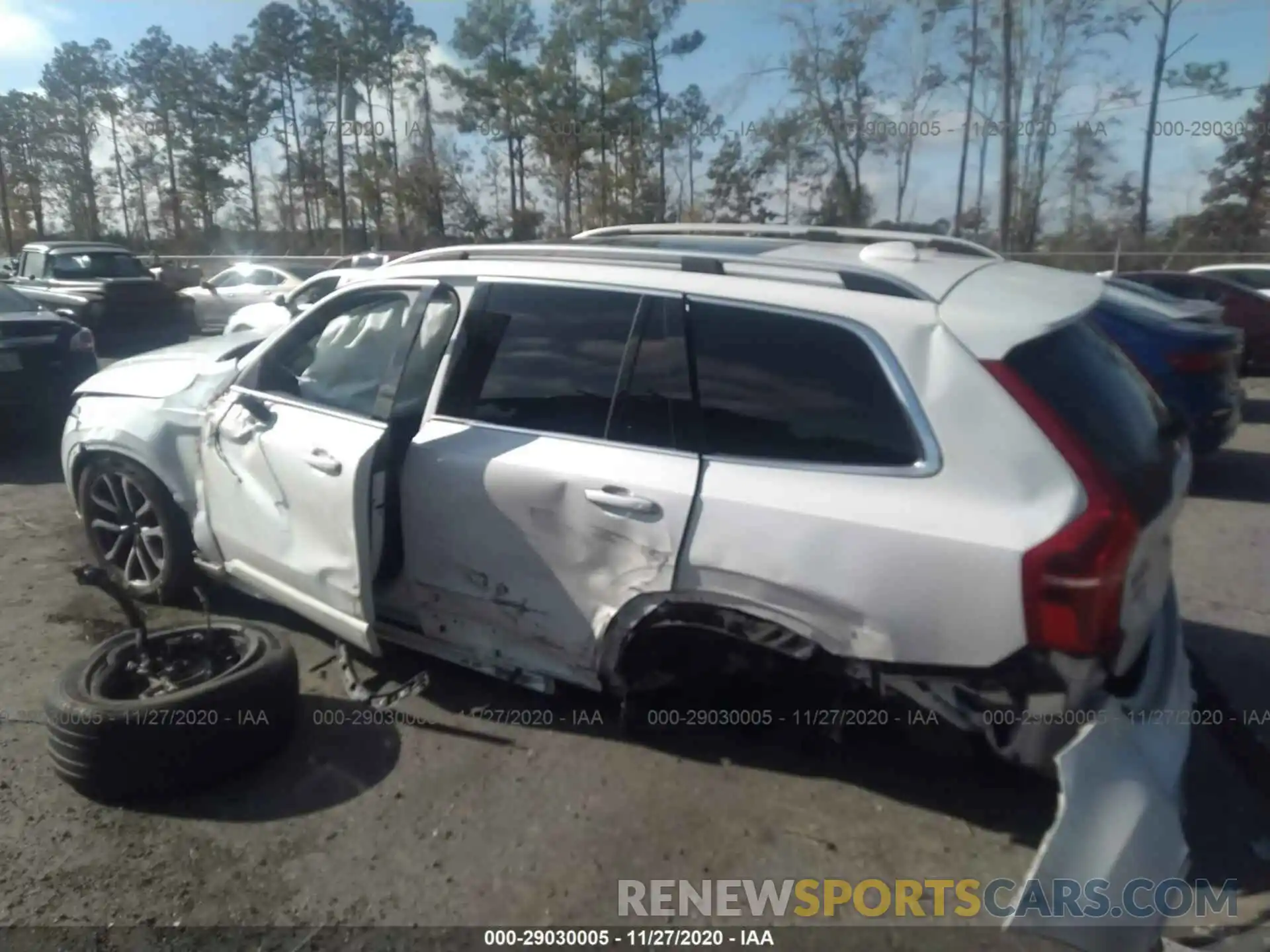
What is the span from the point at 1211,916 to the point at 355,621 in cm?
289

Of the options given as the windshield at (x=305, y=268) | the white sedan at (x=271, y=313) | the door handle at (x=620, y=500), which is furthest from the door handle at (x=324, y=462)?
the windshield at (x=305, y=268)

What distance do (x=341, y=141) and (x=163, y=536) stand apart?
39473 mm

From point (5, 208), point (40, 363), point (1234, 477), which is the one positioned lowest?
point (1234, 477)

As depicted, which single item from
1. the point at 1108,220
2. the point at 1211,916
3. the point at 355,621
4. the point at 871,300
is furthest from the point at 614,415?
the point at 1108,220

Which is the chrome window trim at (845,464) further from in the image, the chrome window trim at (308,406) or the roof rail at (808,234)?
the roof rail at (808,234)

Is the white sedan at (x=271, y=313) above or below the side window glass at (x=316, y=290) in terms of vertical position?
below

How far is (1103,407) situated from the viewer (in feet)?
10.2

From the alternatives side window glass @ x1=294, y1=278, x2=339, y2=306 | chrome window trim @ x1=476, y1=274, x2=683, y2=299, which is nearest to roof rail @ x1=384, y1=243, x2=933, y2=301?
chrome window trim @ x1=476, y1=274, x2=683, y2=299

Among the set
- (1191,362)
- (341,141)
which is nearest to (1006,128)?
(1191,362)

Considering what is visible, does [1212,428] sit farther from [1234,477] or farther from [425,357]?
[425,357]

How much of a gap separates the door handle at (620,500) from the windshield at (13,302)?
26.8 feet

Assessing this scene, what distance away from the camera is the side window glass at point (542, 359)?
3598 millimetres

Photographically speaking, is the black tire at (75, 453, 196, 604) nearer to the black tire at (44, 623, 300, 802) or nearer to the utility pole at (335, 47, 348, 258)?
the black tire at (44, 623, 300, 802)

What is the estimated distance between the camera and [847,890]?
3.01m
